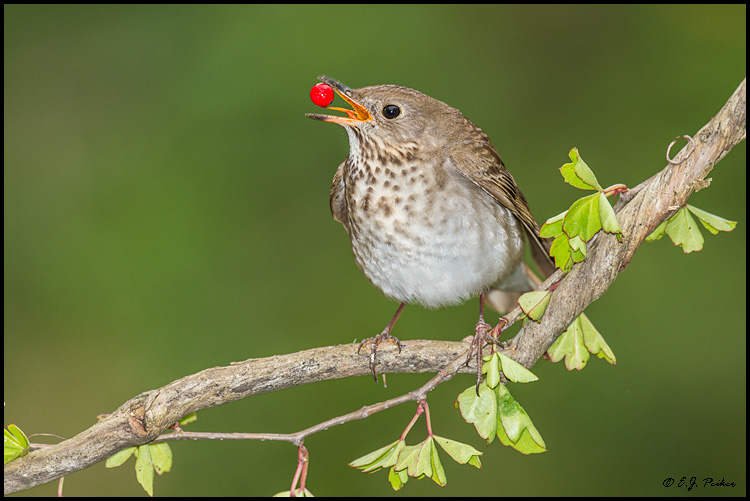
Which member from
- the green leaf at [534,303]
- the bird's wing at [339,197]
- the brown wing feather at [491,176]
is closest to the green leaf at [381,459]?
the green leaf at [534,303]

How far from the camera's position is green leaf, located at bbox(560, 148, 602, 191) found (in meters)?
2.00

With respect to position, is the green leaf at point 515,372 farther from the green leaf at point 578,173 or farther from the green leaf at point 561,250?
the green leaf at point 578,173

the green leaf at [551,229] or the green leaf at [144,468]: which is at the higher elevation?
the green leaf at [551,229]

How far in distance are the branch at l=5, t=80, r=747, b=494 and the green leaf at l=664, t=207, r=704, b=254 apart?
0.07 meters

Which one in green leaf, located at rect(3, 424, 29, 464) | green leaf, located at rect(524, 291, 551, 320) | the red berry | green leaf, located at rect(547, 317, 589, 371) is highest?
the red berry

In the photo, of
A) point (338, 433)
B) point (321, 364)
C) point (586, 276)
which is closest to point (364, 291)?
point (338, 433)

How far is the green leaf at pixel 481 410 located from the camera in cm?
220

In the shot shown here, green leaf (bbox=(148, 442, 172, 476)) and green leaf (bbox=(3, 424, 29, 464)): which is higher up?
green leaf (bbox=(3, 424, 29, 464))

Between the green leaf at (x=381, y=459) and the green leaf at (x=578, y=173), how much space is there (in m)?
0.90

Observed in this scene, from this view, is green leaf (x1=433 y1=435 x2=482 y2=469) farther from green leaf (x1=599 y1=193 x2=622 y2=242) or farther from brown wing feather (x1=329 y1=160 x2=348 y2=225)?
brown wing feather (x1=329 y1=160 x2=348 y2=225)

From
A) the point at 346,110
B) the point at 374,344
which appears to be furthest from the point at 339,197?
the point at 374,344

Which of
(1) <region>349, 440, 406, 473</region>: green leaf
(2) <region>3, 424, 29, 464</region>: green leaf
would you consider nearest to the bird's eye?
(1) <region>349, 440, 406, 473</region>: green leaf

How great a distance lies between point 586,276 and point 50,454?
1773 mm

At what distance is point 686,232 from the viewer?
7.54 ft
